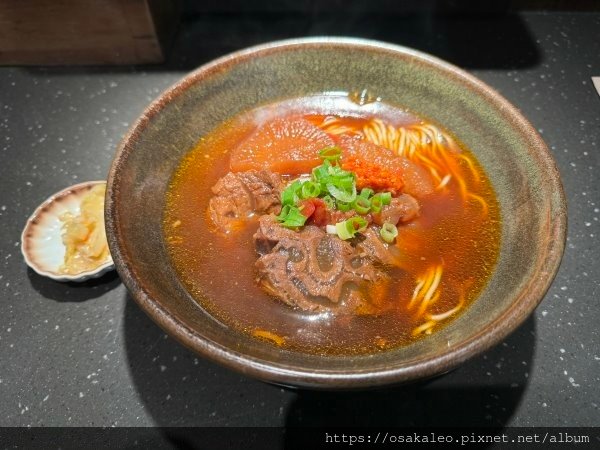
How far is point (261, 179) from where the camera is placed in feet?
8.09

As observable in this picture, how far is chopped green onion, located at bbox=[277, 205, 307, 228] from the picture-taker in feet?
7.37

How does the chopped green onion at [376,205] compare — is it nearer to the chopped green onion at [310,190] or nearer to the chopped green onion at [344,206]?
the chopped green onion at [344,206]

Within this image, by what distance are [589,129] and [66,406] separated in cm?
368

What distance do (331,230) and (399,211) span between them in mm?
373

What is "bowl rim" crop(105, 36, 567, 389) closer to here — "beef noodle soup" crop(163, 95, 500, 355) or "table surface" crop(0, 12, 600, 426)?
"table surface" crop(0, 12, 600, 426)

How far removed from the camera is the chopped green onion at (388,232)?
230 centimetres

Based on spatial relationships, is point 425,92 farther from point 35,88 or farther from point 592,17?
point 35,88

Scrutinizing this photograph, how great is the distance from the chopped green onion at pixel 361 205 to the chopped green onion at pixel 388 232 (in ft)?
0.38

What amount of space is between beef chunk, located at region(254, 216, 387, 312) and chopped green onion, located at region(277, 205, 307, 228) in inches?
1.4

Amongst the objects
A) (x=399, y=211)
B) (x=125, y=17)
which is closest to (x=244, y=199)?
(x=399, y=211)

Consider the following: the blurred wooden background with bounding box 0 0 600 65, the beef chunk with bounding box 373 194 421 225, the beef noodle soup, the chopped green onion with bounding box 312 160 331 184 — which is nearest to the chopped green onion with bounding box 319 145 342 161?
the beef noodle soup

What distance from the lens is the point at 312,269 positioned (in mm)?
2154

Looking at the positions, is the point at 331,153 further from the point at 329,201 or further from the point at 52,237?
the point at 52,237

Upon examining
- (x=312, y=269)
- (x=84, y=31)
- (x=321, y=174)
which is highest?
(x=84, y=31)
